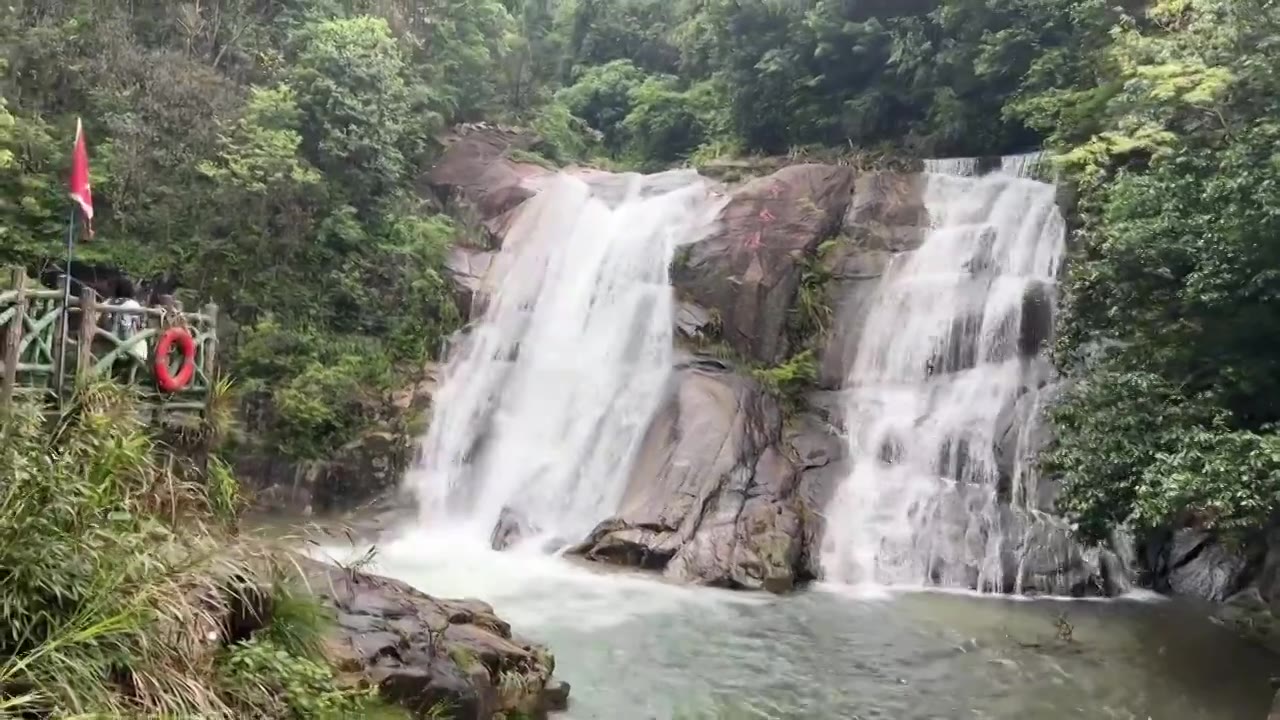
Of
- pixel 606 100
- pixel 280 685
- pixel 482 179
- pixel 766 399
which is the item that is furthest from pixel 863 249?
pixel 280 685

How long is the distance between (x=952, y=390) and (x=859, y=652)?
6379 millimetres

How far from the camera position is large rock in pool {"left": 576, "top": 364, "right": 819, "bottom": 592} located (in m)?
12.8

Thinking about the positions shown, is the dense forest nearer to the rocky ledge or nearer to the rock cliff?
the rock cliff

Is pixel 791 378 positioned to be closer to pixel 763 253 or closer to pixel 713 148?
pixel 763 253

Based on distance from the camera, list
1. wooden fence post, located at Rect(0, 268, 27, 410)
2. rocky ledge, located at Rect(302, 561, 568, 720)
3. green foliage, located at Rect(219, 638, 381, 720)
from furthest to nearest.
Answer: rocky ledge, located at Rect(302, 561, 568, 720), wooden fence post, located at Rect(0, 268, 27, 410), green foliage, located at Rect(219, 638, 381, 720)

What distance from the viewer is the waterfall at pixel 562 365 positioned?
612 inches

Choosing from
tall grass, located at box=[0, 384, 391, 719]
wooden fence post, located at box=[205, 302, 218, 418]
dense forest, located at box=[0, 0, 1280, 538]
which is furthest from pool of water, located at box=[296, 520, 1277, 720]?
wooden fence post, located at box=[205, 302, 218, 418]

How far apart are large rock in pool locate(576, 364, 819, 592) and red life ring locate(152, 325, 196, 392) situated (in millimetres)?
6260

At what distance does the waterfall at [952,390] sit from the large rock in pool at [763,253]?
1.43 meters

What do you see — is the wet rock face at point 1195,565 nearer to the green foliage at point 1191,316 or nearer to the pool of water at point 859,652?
the pool of water at point 859,652

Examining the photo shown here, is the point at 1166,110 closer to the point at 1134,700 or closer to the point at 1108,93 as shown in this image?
the point at 1108,93

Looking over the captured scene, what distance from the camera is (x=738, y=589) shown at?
1231 cm

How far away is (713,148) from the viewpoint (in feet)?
78.8

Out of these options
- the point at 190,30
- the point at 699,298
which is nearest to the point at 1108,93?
the point at 699,298
